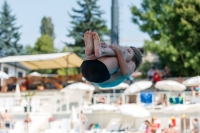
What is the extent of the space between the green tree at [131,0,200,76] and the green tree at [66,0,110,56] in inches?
517

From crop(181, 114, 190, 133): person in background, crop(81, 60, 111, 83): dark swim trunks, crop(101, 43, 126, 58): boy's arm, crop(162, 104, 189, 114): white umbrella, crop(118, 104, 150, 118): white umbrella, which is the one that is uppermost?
crop(101, 43, 126, 58): boy's arm

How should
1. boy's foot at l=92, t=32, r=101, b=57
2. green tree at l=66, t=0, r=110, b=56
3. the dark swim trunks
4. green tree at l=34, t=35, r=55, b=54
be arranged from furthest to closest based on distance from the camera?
1. green tree at l=34, t=35, r=55, b=54
2. green tree at l=66, t=0, r=110, b=56
3. the dark swim trunks
4. boy's foot at l=92, t=32, r=101, b=57

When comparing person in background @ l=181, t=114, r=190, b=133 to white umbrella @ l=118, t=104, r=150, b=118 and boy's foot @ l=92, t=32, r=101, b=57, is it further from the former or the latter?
boy's foot @ l=92, t=32, r=101, b=57

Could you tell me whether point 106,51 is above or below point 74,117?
above

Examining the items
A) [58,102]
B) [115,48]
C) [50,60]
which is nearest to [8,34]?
[50,60]

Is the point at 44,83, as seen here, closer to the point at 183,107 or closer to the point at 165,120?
the point at 165,120

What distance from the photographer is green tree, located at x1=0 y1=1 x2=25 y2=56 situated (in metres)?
40.4

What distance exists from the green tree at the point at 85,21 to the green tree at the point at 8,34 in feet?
25.4

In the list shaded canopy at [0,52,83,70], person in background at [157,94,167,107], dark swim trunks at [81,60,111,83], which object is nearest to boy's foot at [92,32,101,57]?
dark swim trunks at [81,60,111,83]

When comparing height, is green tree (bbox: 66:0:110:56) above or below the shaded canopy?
above

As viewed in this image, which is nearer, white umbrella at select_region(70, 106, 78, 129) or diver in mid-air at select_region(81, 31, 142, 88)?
diver in mid-air at select_region(81, 31, 142, 88)

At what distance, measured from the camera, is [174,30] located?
2214 cm

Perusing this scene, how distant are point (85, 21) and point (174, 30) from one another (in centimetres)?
1524

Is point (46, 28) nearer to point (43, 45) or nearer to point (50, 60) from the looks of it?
point (43, 45)
